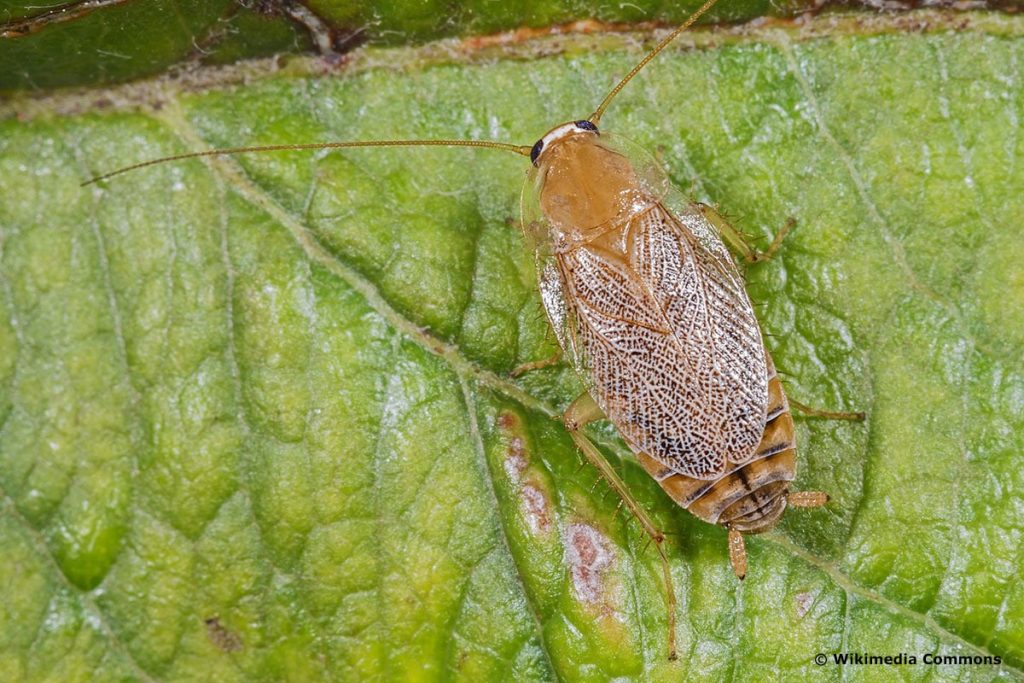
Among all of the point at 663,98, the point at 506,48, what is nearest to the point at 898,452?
the point at 663,98

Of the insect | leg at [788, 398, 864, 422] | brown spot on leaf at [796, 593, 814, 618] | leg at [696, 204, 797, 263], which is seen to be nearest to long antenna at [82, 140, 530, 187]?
the insect

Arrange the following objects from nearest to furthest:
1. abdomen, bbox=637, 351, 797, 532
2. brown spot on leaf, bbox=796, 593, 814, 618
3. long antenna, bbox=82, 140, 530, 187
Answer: abdomen, bbox=637, 351, 797, 532 < brown spot on leaf, bbox=796, 593, 814, 618 < long antenna, bbox=82, 140, 530, 187

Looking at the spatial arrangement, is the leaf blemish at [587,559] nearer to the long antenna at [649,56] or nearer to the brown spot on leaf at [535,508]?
the brown spot on leaf at [535,508]

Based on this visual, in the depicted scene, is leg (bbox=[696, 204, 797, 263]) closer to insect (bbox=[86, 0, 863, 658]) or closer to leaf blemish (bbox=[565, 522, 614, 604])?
insect (bbox=[86, 0, 863, 658])

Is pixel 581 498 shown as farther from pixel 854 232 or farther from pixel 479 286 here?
pixel 854 232

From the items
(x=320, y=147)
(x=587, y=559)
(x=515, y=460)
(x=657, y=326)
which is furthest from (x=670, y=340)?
(x=320, y=147)

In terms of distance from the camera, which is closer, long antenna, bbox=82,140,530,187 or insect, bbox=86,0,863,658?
insect, bbox=86,0,863,658
